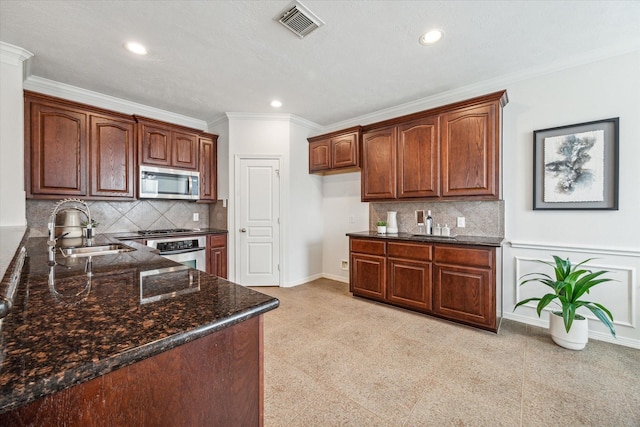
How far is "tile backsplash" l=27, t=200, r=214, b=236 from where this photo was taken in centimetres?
307

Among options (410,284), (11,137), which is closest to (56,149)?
(11,137)

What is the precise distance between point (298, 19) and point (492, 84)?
2.28 m

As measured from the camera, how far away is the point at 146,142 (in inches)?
140

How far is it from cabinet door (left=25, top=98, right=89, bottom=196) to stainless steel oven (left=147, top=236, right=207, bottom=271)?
97cm

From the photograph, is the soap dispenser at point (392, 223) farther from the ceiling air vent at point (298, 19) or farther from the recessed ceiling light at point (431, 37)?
the ceiling air vent at point (298, 19)

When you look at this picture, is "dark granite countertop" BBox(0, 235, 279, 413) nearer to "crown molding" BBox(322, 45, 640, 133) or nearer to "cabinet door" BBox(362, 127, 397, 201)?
"cabinet door" BBox(362, 127, 397, 201)

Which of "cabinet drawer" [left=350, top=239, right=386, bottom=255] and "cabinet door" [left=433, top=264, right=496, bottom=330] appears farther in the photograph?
"cabinet drawer" [left=350, top=239, right=386, bottom=255]

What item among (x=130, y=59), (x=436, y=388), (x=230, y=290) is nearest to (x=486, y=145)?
(x=436, y=388)

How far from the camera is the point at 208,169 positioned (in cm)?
422

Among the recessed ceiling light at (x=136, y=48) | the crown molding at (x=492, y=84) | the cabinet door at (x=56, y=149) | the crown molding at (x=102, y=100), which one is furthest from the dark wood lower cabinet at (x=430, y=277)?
the cabinet door at (x=56, y=149)

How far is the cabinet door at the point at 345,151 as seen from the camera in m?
3.86

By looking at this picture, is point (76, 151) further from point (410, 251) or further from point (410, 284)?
point (410, 284)

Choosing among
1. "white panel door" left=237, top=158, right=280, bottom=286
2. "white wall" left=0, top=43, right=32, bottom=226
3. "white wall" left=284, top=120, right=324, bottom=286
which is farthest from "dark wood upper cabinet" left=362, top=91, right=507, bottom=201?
"white wall" left=0, top=43, right=32, bottom=226

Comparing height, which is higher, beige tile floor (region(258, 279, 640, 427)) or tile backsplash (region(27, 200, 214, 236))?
tile backsplash (region(27, 200, 214, 236))
